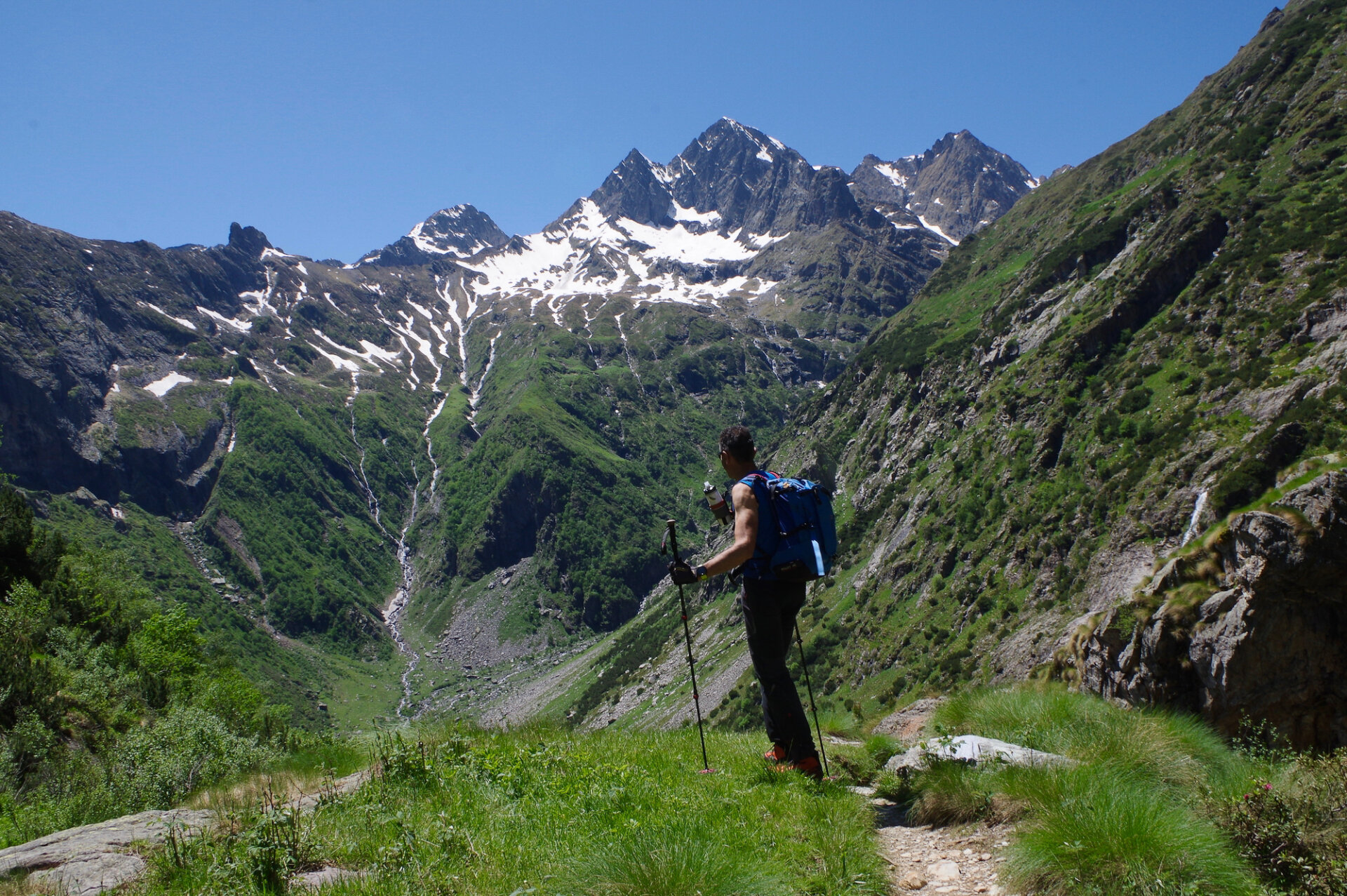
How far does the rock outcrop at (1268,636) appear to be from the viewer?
1053cm

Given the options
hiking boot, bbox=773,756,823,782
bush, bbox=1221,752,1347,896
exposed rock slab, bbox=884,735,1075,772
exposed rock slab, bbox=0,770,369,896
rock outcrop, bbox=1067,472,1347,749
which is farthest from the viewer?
rock outcrop, bbox=1067,472,1347,749

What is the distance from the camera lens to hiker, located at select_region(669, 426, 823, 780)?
7.11 metres

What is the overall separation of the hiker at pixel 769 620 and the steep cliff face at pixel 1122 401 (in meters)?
60.4

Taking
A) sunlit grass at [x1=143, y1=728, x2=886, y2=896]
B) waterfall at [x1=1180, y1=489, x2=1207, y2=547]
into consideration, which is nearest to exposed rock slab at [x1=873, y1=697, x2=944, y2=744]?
sunlit grass at [x1=143, y1=728, x2=886, y2=896]

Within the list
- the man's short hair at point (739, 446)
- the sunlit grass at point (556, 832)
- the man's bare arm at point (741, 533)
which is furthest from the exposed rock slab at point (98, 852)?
the man's short hair at point (739, 446)

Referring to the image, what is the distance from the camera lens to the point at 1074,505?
323ft

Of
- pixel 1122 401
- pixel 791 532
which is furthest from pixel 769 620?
pixel 1122 401

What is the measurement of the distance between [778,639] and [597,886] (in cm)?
384

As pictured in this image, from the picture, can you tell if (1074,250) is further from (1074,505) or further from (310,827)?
(310,827)

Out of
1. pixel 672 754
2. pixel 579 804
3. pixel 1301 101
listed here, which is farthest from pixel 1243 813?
pixel 1301 101

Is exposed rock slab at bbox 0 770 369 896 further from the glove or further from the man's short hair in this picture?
the man's short hair

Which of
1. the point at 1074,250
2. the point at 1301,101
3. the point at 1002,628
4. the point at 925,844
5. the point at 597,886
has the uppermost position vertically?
the point at 1301,101

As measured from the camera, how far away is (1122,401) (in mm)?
104000

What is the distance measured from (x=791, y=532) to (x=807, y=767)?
2.53 metres
